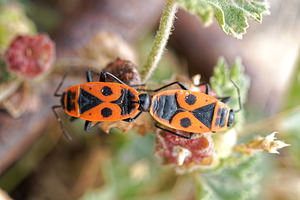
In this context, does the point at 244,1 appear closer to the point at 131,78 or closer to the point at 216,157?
the point at 131,78

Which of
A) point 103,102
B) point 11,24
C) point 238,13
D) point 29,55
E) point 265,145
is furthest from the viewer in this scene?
point 11,24

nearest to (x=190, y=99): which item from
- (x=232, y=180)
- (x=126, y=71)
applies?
(x=126, y=71)

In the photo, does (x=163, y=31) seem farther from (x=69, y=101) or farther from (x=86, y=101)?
(x=69, y=101)

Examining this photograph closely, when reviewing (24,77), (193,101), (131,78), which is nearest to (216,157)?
(193,101)

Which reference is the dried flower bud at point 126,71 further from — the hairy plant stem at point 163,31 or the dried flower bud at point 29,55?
the dried flower bud at point 29,55

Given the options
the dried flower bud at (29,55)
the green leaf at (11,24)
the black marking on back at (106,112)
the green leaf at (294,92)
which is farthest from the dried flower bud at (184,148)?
the green leaf at (11,24)

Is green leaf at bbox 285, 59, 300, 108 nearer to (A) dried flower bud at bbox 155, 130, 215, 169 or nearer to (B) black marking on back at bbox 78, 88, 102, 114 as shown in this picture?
(A) dried flower bud at bbox 155, 130, 215, 169
